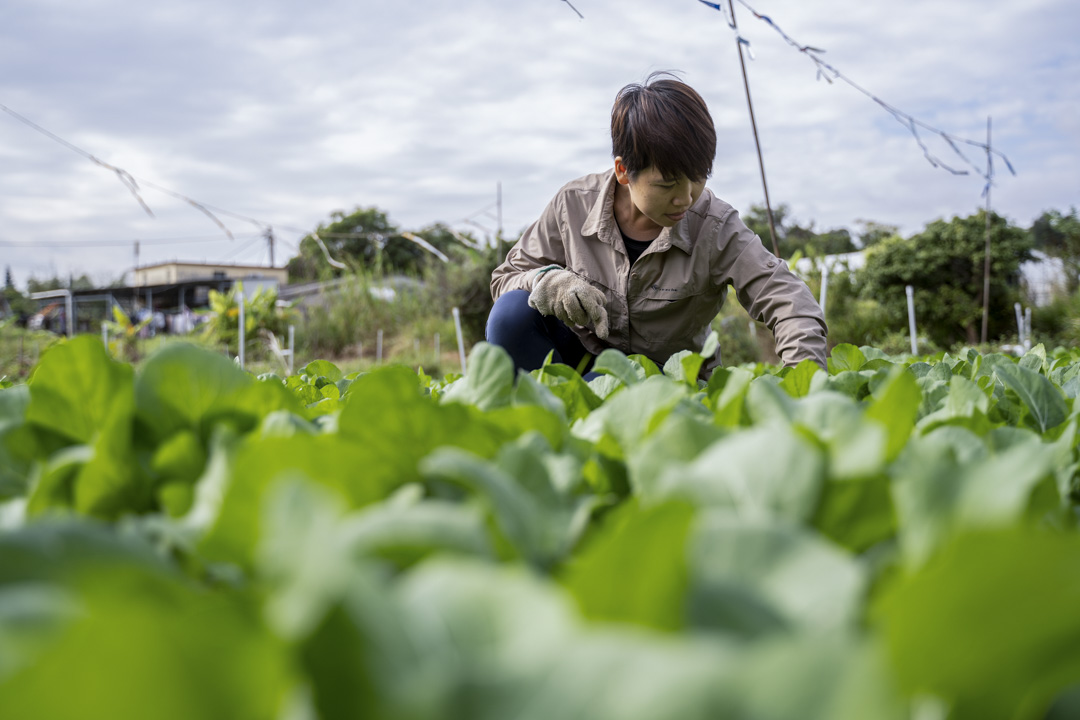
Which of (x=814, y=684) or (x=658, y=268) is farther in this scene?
(x=658, y=268)

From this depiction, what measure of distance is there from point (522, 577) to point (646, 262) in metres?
2.74

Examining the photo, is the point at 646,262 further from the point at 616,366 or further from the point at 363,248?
the point at 363,248

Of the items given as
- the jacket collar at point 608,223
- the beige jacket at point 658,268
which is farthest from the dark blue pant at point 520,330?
the jacket collar at point 608,223

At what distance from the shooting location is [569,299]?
2521mm

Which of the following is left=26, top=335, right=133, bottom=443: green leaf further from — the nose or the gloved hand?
the nose

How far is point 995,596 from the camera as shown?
0.93 ft

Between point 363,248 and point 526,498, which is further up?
point 363,248

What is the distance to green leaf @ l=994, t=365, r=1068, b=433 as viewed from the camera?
3.16 feet

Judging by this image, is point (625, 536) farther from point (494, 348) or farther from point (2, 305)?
point (2, 305)

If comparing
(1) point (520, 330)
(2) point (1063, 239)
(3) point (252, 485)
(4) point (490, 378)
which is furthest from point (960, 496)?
(2) point (1063, 239)

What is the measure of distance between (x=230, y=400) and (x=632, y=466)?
1.27 ft

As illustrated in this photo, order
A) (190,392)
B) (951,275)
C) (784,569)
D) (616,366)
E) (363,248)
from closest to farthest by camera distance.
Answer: (784,569) < (190,392) < (616,366) < (951,275) < (363,248)

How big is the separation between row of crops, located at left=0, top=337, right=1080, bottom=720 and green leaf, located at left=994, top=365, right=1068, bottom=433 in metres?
0.33

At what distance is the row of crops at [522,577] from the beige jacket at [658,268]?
212 centimetres
